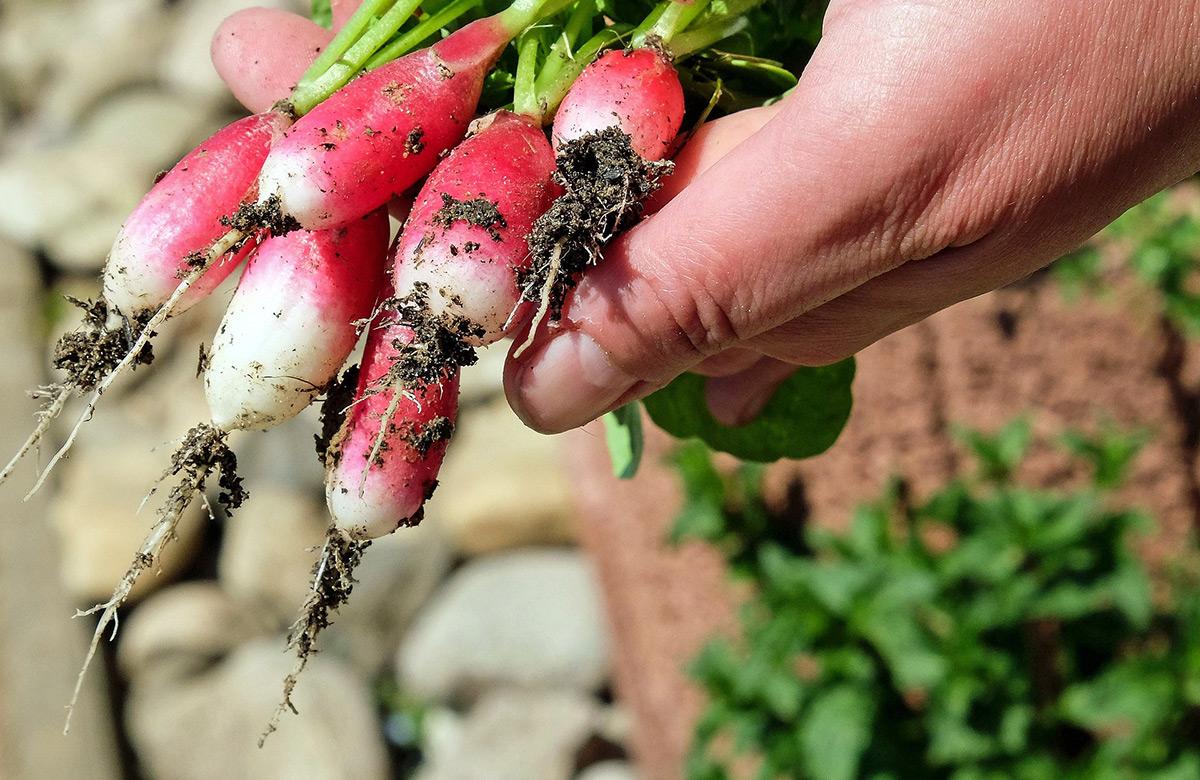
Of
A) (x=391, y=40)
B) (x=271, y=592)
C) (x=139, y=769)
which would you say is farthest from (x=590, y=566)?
(x=391, y=40)

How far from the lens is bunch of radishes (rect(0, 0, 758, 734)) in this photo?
1.37 meters

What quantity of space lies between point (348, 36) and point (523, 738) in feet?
12.9

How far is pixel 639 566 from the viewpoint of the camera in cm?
434

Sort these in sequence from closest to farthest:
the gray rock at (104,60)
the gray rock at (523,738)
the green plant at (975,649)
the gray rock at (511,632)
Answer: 1. the green plant at (975,649)
2. the gray rock at (523,738)
3. the gray rock at (511,632)
4. the gray rock at (104,60)

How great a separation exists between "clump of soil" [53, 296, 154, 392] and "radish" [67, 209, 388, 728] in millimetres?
114

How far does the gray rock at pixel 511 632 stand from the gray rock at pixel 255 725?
0.33 meters

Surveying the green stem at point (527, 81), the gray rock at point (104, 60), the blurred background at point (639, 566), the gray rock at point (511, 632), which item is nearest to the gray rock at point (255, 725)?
the blurred background at point (639, 566)

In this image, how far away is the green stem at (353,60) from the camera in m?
1.49

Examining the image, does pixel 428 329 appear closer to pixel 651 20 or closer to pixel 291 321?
pixel 291 321

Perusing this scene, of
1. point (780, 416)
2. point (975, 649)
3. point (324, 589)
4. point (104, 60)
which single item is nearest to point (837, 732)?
point (975, 649)

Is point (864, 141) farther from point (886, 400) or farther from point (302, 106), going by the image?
point (886, 400)

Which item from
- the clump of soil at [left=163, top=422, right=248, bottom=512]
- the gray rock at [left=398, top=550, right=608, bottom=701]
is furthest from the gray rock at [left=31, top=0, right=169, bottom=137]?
the clump of soil at [left=163, top=422, right=248, bottom=512]

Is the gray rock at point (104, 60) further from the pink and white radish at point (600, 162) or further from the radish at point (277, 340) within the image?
the pink and white radish at point (600, 162)

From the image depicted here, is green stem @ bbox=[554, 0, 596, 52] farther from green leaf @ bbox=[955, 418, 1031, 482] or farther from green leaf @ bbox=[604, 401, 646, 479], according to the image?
green leaf @ bbox=[955, 418, 1031, 482]
